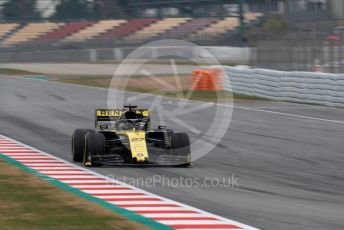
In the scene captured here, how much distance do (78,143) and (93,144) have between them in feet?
2.63

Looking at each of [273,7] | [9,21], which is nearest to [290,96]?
[273,7]

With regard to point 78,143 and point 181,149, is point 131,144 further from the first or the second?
point 78,143

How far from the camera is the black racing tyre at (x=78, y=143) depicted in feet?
41.0

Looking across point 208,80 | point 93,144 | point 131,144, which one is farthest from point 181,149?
point 208,80

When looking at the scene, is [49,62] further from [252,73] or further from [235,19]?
[252,73]

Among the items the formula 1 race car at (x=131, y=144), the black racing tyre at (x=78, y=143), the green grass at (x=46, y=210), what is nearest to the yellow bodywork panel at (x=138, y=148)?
the formula 1 race car at (x=131, y=144)

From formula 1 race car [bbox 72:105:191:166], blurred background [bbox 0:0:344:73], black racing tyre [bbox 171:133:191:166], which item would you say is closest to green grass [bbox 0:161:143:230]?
formula 1 race car [bbox 72:105:191:166]

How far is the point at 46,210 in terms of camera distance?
324 inches

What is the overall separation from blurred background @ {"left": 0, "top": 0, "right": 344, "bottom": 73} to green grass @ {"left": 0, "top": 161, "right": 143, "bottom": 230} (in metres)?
36.5

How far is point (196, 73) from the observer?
34.6m

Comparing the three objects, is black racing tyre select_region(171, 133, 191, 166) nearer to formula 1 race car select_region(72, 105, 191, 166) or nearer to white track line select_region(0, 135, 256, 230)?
formula 1 race car select_region(72, 105, 191, 166)

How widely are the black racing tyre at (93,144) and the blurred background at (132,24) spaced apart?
34.1 meters

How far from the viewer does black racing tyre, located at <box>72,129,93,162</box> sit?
12.5 m

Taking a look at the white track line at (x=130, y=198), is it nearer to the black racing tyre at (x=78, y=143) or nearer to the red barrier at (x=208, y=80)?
the black racing tyre at (x=78, y=143)
